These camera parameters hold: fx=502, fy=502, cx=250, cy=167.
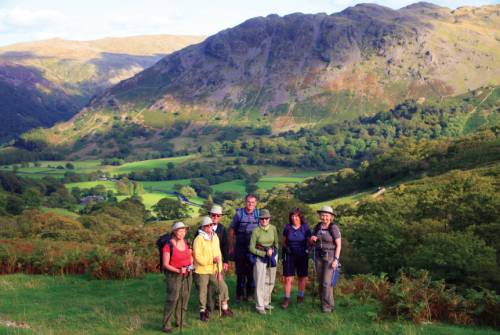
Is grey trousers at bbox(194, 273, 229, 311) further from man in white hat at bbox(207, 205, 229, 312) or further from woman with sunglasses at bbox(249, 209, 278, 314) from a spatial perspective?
woman with sunglasses at bbox(249, 209, 278, 314)

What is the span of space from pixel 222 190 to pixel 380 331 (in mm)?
155429

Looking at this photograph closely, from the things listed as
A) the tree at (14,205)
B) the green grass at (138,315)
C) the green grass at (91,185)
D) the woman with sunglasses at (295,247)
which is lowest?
the green grass at (91,185)

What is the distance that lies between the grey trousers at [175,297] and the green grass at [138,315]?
0.42 metres

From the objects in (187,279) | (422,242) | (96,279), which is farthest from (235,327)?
(422,242)

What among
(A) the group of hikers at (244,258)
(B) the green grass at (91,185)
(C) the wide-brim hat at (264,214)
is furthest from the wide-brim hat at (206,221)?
(B) the green grass at (91,185)

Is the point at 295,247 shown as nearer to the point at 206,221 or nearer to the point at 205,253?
the point at 205,253

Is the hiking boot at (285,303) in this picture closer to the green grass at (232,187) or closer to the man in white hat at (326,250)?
the man in white hat at (326,250)

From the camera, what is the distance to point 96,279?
63.6 feet

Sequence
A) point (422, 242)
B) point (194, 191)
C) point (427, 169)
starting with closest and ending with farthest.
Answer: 1. point (422, 242)
2. point (427, 169)
3. point (194, 191)

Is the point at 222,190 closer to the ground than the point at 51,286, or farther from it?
closer to the ground

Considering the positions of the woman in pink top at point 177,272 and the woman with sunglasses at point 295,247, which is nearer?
the woman in pink top at point 177,272

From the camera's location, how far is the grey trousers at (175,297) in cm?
1284

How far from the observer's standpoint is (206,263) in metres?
13.5

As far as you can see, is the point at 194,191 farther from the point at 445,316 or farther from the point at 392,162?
the point at 445,316
